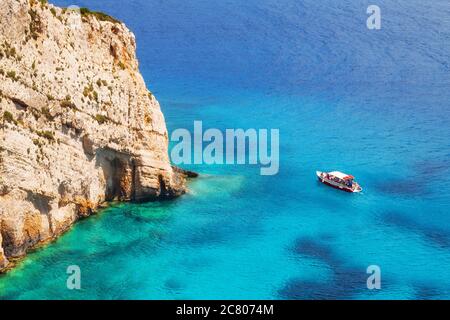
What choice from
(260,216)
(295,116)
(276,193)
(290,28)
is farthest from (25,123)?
(290,28)

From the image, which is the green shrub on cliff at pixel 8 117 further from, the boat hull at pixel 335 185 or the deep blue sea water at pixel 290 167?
the boat hull at pixel 335 185

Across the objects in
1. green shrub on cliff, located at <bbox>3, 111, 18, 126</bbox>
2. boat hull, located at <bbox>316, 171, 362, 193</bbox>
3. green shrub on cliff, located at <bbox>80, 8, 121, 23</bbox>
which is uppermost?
green shrub on cliff, located at <bbox>80, 8, 121, 23</bbox>

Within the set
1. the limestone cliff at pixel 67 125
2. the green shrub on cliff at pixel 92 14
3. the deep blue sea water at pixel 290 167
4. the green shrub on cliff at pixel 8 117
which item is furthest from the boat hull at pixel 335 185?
the green shrub on cliff at pixel 8 117

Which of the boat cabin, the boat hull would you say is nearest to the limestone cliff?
the boat hull

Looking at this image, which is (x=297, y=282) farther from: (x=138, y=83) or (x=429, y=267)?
(x=138, y=83)

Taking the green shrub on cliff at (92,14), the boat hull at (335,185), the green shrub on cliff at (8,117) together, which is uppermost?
the green shrub on cliff at (92,14)

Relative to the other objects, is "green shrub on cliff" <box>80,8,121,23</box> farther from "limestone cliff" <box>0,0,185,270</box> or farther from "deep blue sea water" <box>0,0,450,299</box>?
"deep blue sea water" <box>0,0,450,299</box>
